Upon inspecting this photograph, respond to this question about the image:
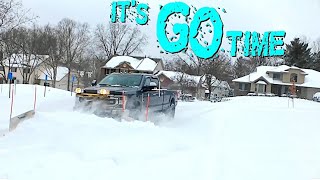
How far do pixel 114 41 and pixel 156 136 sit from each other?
64759 mm

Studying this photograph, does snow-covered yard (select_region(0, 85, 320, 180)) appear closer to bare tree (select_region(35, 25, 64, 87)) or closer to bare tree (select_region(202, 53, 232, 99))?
bare tree (select_region(202, 53, 232, 99))

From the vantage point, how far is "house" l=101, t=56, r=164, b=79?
205ft

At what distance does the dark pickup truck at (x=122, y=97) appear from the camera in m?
9.48

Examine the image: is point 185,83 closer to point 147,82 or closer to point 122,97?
point 147,82

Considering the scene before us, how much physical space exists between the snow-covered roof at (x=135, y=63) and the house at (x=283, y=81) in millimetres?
16191

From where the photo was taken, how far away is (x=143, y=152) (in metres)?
5.98

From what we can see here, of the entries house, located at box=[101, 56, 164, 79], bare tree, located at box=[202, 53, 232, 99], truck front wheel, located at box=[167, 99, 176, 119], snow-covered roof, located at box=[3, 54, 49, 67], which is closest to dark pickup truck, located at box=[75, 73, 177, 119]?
truck front wheel, located at box=[167, 99, 176, 119]

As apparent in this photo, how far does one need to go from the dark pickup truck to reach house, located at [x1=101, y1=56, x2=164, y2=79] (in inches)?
1945

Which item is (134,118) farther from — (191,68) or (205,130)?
(191,68)

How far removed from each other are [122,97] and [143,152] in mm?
3636

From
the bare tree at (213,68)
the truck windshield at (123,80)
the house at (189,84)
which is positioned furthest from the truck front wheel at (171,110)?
the bare tree at (213,68)

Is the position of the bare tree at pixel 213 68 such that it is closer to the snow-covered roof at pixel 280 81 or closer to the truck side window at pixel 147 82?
the snow-covered roof at pixel 280 81

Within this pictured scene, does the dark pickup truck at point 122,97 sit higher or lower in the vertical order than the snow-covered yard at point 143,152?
higher

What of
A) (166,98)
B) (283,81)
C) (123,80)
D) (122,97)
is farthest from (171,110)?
(283,81)
